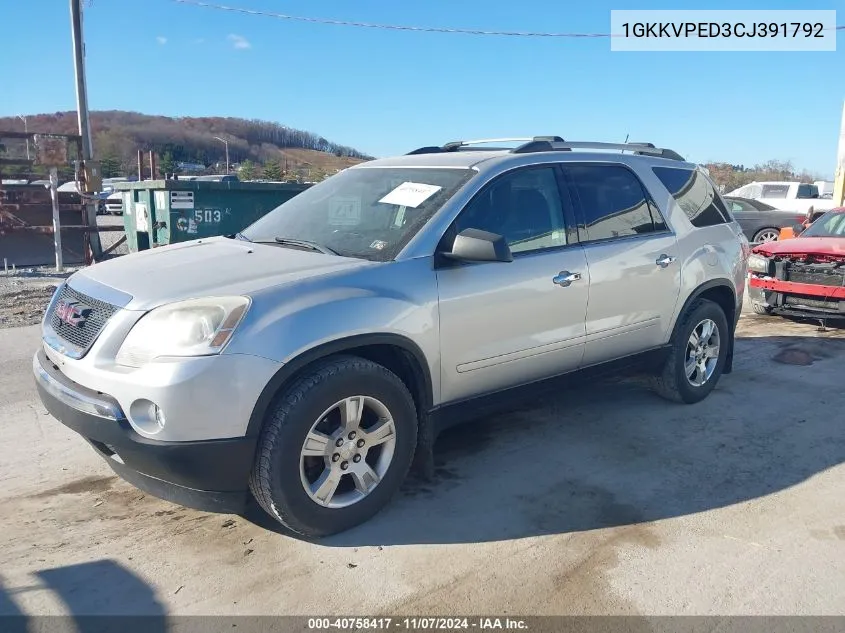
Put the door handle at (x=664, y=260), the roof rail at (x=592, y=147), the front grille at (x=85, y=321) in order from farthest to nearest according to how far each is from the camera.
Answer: the door handle at (x=664, y=260) → the roof rail at (x=592, y=147) → the front grille at (x=85, y=321)

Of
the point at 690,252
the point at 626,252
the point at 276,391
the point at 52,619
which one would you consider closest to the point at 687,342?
the point at 690,252

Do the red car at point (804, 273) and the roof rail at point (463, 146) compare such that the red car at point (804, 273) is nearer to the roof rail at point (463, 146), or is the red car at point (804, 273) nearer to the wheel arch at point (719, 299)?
the wheel arch at point (719, 299)

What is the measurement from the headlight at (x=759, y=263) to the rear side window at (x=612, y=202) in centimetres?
430

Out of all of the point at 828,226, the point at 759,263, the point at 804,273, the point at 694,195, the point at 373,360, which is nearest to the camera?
the point at 373,360

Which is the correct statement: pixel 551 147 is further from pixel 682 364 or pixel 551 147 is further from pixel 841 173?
pixel 841 173

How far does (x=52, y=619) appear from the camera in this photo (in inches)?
104

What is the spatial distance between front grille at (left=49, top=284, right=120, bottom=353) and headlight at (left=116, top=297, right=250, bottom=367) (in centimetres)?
24

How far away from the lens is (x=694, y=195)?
525 cm

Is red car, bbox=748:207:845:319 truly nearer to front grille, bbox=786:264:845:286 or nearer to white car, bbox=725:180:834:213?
front grille, bbox=786:264:845:286

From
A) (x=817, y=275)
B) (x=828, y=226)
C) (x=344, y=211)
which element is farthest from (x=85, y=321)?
(x=828, y=226)

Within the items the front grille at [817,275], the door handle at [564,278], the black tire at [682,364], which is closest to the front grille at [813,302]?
the front grille at [817,275]

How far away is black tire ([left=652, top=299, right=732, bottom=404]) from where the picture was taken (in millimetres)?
5012

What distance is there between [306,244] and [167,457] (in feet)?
4.66

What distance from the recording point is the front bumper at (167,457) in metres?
2.84
